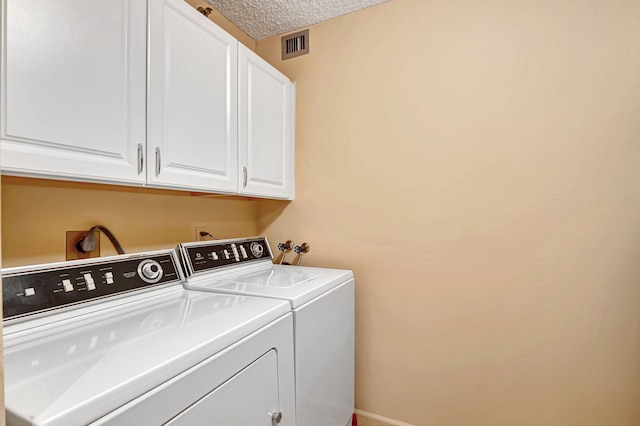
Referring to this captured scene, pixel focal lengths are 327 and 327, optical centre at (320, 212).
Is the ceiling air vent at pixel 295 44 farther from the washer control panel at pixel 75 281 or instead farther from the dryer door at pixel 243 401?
the dryer door at pixel 243 401

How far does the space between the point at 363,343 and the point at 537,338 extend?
2.95ft

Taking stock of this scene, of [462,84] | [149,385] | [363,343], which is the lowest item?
[363,343]

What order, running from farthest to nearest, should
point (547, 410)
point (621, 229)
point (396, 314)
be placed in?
point (396, 314)
point (547, 410)
point (621, 229)

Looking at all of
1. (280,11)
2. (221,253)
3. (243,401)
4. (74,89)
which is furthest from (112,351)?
(280,11)

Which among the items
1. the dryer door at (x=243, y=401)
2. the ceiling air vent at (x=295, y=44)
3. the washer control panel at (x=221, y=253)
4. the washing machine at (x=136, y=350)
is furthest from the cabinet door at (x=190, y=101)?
the dryer door at (x=243, y=401)

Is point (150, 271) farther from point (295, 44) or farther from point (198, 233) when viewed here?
point (295, 44)

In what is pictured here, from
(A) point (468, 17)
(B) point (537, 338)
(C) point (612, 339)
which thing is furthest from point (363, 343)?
(A) point (468, 17)

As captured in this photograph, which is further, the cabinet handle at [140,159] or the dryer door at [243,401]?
the cabinet handle at [140,159]

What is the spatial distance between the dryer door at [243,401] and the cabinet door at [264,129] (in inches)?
35.8

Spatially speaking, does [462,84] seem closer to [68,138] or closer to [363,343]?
[363,343]

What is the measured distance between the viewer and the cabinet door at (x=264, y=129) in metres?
1.68

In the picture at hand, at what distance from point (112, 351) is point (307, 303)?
0.69m

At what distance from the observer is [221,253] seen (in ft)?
5.58

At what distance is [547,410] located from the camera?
1551 millimetres
